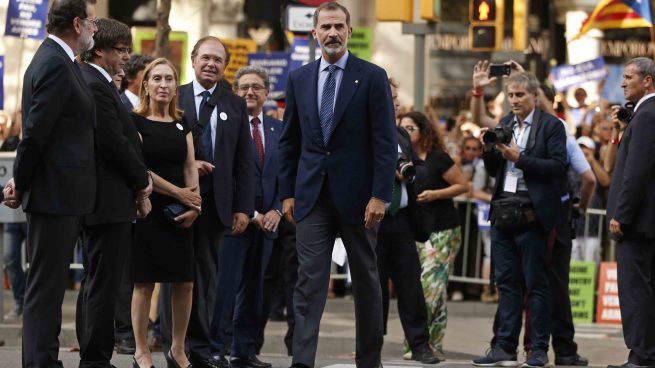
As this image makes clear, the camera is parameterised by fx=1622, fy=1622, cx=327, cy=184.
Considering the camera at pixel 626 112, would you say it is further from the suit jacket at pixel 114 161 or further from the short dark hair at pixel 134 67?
the suit jacket at pixel 114 161

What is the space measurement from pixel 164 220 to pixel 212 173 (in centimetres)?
64

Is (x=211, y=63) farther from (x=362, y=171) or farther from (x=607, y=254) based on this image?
(x=607, y=254)

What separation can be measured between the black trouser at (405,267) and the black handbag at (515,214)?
97 cm

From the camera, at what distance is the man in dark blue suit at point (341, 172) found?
31.5ft

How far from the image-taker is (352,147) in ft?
31.8

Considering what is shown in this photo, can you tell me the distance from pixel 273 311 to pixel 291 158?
6.23m

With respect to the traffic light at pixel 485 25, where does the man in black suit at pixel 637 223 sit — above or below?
below

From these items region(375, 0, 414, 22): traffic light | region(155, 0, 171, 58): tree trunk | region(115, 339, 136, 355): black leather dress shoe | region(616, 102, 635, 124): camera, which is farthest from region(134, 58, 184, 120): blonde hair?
region(375, 0, 414, 22): traffic light

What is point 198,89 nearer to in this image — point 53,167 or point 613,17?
point 53,167

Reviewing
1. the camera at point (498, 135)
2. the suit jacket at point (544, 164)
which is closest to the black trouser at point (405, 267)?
the suit jacket at point (544, 164)

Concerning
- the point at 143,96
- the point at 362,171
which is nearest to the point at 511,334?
the point at 362,171

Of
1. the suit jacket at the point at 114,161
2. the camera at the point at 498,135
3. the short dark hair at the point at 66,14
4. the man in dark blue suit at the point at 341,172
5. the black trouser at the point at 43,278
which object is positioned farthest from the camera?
the camera at the point at 498,135

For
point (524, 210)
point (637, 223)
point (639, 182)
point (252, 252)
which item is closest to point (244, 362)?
point (252, 252)

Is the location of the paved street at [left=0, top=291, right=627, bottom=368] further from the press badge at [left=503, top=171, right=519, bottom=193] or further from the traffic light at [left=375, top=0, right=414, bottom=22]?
the traffic light at [left=375, top=0, right=414, bottom=22]
